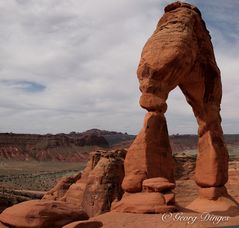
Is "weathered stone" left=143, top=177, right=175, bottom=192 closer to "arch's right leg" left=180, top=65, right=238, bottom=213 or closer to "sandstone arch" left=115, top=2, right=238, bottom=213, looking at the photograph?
"sandstone arch" left=115, top=2, right=238, bottom=213

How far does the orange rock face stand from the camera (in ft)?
44.8

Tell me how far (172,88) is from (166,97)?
2.24 ft

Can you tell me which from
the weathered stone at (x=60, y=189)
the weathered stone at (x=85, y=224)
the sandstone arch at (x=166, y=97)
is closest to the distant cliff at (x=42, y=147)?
the weathered stone at (x=60, y=189)

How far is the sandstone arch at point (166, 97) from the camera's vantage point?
1348 cm

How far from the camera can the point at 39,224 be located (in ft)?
35.6

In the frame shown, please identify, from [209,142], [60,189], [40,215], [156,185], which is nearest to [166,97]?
[209,142]

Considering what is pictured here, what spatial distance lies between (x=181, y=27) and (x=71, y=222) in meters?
7.86

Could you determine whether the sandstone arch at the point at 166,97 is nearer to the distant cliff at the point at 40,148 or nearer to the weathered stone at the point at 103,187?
the weathered stone at the point at 103,187

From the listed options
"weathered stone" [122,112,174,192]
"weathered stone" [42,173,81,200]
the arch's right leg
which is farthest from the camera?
"weathered stone" [42,173,81,200]

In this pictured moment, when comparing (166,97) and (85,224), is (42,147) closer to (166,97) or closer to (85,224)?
(166,97)

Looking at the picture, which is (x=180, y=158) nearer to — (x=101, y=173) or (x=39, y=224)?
(x=101, y=173)

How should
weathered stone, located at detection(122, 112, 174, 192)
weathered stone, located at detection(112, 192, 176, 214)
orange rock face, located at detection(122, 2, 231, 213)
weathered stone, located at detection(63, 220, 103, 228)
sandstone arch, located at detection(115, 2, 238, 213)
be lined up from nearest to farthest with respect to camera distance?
weathered stone, located at detection(63, 220, 103, 228) → weathered stone, located at detection(112, 192, 176, 214) → weathered stone, located at detection(122, 112, 174, 192) → sandstone arch, located at detection(115, 2, 238, 213) → orange rock face, located at detection(122, 2, 231, 213)

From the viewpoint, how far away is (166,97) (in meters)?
14.3

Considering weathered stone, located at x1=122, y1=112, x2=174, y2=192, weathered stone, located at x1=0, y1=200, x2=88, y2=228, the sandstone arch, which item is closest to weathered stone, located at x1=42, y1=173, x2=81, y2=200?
the sandstone arch
